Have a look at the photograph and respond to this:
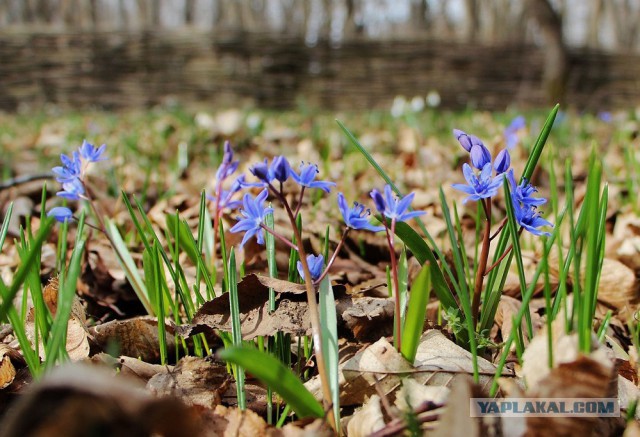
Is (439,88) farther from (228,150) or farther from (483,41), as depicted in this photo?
(228,150)

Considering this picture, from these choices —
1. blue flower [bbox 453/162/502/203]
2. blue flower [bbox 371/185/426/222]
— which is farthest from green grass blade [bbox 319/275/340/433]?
blue flower [bbox 453/162/502/203]

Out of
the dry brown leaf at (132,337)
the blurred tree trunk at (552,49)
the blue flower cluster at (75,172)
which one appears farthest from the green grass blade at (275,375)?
the blurred tree trunk at (552,49)

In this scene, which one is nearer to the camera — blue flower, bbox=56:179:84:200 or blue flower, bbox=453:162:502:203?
blue flower, bbox=453:162:502:203

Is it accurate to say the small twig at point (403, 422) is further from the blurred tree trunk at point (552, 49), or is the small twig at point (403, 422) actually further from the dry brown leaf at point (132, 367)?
the blurred tree trunk at point (552, 49)

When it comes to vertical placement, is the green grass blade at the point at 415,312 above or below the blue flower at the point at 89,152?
below

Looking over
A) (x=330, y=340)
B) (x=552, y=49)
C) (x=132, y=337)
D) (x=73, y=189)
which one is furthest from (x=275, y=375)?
(x=552, y=49)

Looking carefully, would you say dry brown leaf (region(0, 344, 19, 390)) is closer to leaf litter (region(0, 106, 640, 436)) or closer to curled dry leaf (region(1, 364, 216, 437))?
leaf litter (region(0, 106, 640, 436))
